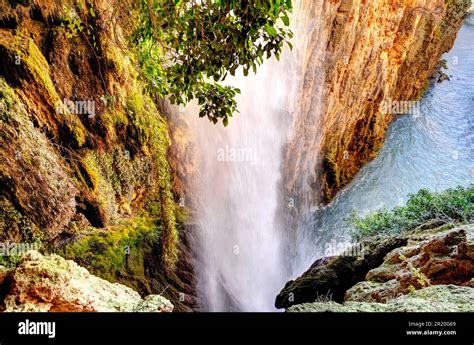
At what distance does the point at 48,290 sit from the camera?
122 inches

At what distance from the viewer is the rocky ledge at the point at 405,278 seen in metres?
3.51

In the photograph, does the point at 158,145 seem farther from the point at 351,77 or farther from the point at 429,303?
the point at 351,77

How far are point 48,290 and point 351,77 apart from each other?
482 inches

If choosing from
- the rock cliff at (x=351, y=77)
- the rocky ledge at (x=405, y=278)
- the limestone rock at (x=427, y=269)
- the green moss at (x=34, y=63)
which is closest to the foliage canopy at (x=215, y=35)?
the green moss at (x=34, y=63)

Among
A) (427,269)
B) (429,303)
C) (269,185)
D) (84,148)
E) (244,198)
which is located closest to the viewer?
(429,303)

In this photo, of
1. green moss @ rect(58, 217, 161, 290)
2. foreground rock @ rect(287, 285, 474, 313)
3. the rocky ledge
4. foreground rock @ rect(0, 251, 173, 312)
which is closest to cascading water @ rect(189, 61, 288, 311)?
green moss @ rect(58, 217, 161, 290)

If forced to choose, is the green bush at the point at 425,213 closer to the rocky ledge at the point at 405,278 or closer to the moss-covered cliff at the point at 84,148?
the rocky ledge at the point at 405,278

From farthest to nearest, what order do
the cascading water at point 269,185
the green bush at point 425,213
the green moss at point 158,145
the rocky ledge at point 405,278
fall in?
the cascading water at point 269,185 < the green bush at point 425,213 < the green moss at point 158,145 < the rocky ledge at point 405,278

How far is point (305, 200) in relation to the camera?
1370 centimetres

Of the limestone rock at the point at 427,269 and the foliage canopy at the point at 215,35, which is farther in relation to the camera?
the limestone rock at the point at 427,269

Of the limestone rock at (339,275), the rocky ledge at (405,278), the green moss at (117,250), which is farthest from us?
the limestone rock at (339,275)

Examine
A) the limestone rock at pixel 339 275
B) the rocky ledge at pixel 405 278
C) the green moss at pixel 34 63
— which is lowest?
the limestone rock at pixel 339 275

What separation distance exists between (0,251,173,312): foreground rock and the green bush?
5764 mm

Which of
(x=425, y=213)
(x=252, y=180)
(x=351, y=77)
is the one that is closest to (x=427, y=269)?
(x=425, y=213)
